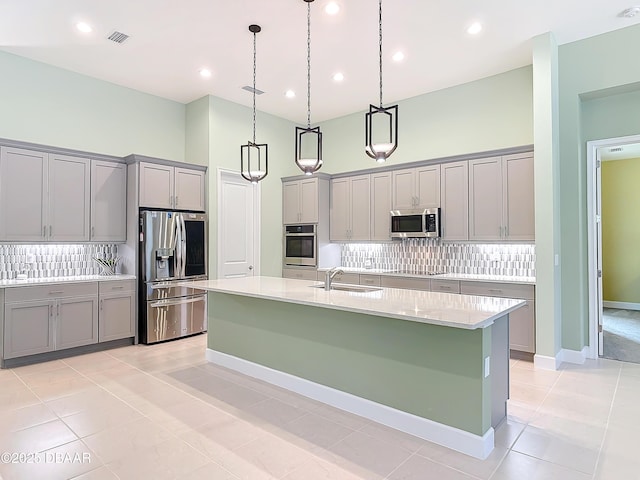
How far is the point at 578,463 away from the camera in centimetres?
237

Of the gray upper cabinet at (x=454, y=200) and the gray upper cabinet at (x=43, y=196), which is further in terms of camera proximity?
the gray upper cabinet at (x=454, y=200)

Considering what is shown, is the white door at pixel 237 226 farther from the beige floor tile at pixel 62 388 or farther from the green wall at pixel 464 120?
the beige floor tile at pixel 62 388

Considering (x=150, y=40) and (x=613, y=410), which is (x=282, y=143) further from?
(x=613, y=410)

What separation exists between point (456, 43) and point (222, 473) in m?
4.61

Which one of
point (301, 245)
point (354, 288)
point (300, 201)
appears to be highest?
point (300, 201)

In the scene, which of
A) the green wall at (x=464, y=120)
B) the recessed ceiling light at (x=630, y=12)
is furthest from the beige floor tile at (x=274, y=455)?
the recessed ceiling light at (x=630, y=12)

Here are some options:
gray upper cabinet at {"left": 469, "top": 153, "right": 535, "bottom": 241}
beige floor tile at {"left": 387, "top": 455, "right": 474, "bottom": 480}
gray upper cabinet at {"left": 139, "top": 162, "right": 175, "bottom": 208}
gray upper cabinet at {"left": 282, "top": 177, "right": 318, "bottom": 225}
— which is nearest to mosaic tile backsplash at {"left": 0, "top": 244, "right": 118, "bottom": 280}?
gray upper cabinet at {"left": 139, "top": 162, "right": 175, "bottom": 208}

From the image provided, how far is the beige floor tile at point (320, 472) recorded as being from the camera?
2.23 metres

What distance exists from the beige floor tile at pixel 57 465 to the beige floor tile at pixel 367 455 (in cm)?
145

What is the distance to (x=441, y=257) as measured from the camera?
18.5ft

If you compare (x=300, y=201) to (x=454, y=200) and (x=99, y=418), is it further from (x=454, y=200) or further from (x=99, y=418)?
(x=99, y=418)

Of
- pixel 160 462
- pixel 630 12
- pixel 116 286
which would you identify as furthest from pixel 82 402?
pixel 630 12

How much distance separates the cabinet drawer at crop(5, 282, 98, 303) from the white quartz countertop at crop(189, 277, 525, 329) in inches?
67.9

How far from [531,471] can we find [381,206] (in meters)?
4.09
